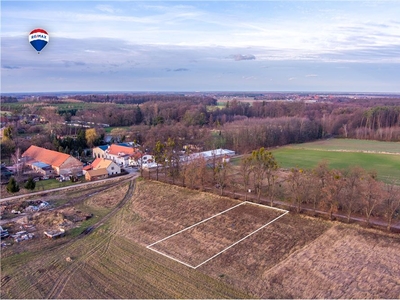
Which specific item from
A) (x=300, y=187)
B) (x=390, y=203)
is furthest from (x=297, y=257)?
(x=390, y=203)

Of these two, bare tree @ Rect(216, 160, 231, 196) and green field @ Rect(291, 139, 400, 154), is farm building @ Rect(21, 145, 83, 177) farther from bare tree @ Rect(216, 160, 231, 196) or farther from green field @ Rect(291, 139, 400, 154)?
green field @ Rect(291, 139, 400, 154)

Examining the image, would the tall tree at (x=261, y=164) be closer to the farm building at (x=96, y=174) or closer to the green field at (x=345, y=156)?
the green field at (x=345, y=156)

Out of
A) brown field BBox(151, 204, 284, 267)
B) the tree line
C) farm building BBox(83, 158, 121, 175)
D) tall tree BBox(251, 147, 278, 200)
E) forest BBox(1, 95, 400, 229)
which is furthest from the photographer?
farm building BBox(83, 158, 121, 175)

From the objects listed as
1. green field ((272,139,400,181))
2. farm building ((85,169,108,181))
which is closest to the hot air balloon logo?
farm building ((85,169,108,181))

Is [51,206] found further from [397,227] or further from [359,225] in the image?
[397,227]

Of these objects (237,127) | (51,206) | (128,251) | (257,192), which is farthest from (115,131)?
(128,251)

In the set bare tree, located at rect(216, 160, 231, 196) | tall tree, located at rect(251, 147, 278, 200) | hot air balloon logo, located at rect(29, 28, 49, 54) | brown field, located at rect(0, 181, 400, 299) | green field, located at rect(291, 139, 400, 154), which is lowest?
brown field, located at rect(0, 181, 400, 299)

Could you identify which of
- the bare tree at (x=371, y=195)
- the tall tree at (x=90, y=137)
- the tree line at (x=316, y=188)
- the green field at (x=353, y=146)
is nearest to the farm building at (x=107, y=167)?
the tree line at (x=316, y=188)
